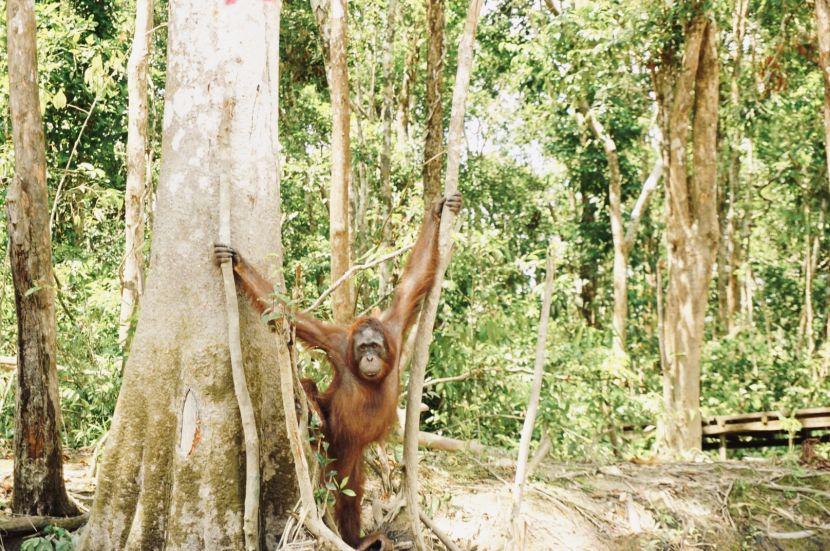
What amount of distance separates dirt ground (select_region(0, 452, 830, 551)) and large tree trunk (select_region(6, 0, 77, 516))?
0.27 m

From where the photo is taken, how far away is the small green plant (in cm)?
318

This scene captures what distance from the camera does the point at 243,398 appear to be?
289 cm

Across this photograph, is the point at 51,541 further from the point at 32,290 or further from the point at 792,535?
the point at 792,535

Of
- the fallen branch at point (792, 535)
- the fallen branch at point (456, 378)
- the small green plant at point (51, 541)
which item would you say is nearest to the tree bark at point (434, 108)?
the fallen branch at point (456, 378)

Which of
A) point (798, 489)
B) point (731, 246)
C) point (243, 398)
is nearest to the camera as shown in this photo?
point (243, 398)

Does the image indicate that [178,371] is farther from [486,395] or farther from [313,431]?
[486,395]

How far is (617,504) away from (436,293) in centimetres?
230

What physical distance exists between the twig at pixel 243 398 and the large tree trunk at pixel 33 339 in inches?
46.0

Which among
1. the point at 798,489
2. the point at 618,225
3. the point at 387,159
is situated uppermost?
the point at 387,159

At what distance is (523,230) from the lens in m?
15.6

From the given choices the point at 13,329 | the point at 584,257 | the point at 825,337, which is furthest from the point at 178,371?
the point at 825,337

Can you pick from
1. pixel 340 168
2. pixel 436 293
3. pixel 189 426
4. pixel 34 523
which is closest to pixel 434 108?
pixel 340 168

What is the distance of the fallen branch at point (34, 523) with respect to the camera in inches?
132

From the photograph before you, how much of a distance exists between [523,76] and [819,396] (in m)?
6.13
